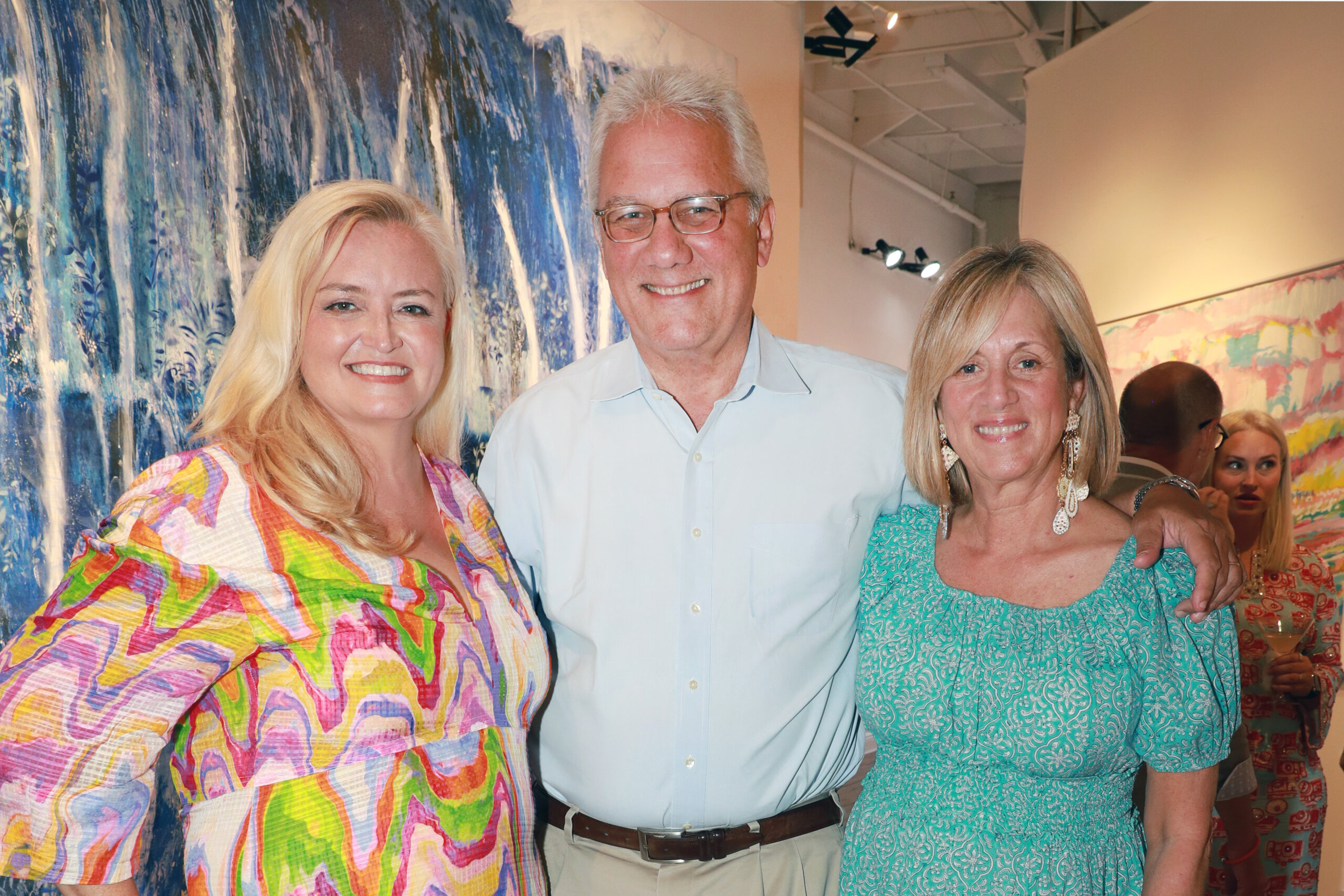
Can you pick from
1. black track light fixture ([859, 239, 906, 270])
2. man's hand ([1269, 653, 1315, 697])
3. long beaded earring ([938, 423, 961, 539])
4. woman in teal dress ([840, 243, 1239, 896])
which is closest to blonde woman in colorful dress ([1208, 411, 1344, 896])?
man's hand ([1269, 653, 1315, 697])

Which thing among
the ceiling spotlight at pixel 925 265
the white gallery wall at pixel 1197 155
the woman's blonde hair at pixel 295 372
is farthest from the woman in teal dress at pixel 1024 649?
the ceiling spotlight at pixel 925 265

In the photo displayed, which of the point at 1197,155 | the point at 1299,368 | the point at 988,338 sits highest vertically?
the point at 1197,155

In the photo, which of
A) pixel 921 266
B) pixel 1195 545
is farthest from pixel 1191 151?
pixel 921 266

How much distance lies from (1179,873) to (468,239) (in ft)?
7.73

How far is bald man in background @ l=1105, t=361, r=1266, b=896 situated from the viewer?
3012 millimetres

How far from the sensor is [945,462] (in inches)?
75.2

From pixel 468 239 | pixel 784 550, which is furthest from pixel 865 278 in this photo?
pixel 784 550

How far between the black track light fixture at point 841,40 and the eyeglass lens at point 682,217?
127 inches

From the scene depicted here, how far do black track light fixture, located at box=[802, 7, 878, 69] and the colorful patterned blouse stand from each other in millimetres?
4143

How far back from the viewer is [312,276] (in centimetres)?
161

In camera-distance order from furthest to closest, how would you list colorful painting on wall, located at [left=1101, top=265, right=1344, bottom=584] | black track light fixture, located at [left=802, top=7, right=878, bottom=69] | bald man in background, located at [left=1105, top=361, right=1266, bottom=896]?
black track light fixture, located at [left=802, top=7, right=878, bottom=69]
colorful painting on wall, located at [left=1101, top=265, right=1344, bottom=584]
bald man in background, located at [left=1105, top=361, right=1266, bottom=896]

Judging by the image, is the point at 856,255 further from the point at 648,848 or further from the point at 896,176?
the point at 648,848

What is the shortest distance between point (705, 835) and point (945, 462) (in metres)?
0.87

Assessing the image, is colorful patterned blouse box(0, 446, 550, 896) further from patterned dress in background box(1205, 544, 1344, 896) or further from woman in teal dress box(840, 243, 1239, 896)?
patterned dress in background box(1205, 544, 1344, 896)
